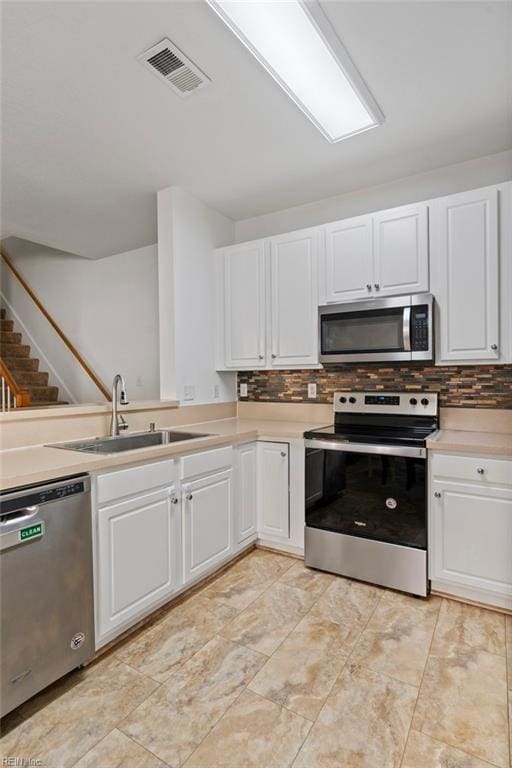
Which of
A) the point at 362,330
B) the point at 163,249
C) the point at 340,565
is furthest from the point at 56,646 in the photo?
the point at 163,249

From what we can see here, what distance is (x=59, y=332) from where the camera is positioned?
5066 mm

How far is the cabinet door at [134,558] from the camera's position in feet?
5.74

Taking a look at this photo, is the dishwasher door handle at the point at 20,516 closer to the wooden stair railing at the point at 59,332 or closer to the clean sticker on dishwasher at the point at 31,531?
the clean sticker on dishwasher at the point at 31,531

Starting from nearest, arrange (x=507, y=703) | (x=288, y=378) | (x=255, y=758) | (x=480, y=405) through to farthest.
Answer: (x=255, y=758) < (x=507, y=703) < (x=480, y=405) < (x=288, y=378)

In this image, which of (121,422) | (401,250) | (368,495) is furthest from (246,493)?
(401,250)

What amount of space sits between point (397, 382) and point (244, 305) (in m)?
1.30

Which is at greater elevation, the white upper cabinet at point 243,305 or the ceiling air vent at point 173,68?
the ceiling air vent at point 173,68

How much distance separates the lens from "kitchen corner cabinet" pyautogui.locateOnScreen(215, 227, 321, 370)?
2.92m

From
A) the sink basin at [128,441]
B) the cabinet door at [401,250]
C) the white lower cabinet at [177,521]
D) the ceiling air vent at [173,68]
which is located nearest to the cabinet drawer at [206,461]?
the white lower cabinet at [177,521]

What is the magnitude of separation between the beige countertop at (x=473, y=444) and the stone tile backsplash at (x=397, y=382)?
28 cm

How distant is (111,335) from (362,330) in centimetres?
306

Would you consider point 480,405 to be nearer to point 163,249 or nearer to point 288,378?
point 288,378

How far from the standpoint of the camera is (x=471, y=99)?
6.71ft

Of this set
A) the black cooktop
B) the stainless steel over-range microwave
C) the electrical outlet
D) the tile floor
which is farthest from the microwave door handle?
the electrical outlet
